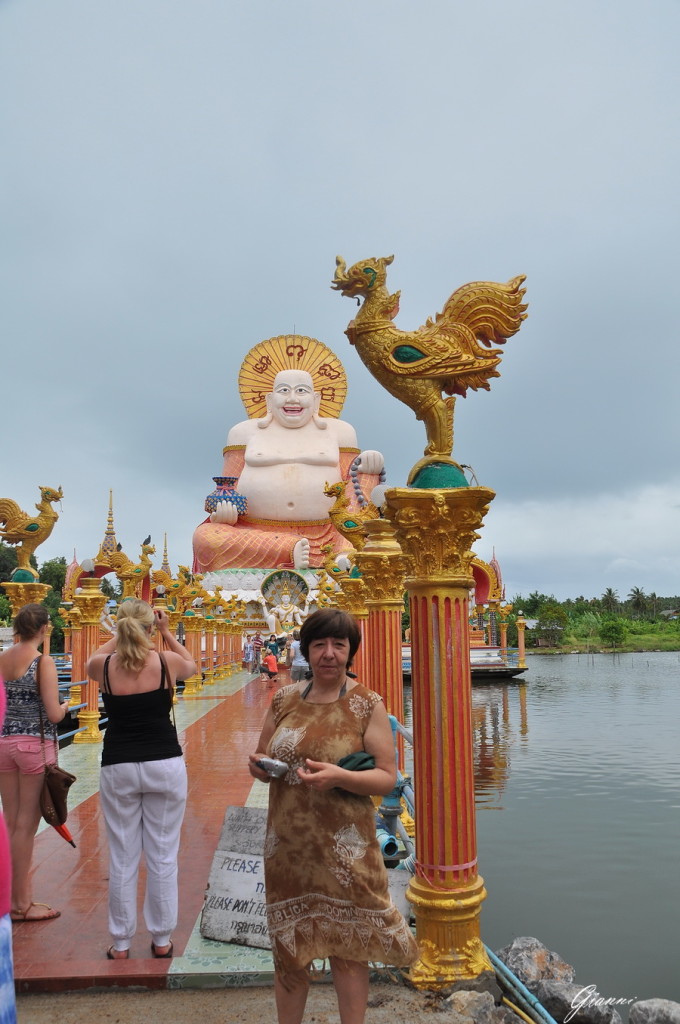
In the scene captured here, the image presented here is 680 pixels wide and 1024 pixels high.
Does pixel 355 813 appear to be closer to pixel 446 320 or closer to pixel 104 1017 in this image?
pixel 104 1017

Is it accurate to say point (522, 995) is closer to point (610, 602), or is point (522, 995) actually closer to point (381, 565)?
point (381, 565)

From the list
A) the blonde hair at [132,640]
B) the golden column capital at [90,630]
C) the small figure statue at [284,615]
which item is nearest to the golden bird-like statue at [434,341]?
the blonde hair at [132,640]

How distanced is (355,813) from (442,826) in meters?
1.64

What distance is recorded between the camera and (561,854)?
805cm

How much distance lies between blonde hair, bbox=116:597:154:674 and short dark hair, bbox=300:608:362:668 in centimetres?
134

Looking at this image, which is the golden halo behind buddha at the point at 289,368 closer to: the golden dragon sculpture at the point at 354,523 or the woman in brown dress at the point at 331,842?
the golden dragon sculpture at the point at 354,523

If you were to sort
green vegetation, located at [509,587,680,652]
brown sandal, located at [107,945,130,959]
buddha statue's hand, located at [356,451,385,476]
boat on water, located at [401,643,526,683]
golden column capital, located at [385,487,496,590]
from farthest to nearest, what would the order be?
green vegetation, located at [509,587,680,652], buddha statue's hand, located at [356,451,385,476], boat on water, located at [401,643,526,683], golden column capital, located at [385,487,496,590], brown sandal, located at [107,945,130,959]

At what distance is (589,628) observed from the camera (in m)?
62.5

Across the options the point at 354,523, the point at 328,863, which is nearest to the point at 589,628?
the point at 354,523

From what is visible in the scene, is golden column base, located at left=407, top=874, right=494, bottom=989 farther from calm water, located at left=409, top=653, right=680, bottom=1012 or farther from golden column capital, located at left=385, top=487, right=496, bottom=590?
calm water, located at left=409, top=653, right=680, bottom=1012

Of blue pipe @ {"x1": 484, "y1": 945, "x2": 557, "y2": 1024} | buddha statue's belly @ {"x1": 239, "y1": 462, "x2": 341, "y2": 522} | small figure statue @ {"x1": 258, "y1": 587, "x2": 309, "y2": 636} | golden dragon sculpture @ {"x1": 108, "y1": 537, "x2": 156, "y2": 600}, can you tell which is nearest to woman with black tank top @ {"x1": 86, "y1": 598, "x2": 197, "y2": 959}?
blue pipe @ {"x1": 484, "y1": 945, "x2": 557, "y2": 1024}

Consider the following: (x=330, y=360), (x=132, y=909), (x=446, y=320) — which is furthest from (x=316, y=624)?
(x=330, y=360)

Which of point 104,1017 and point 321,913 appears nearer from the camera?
point 321,913

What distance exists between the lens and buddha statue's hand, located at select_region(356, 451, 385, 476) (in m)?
34.6
